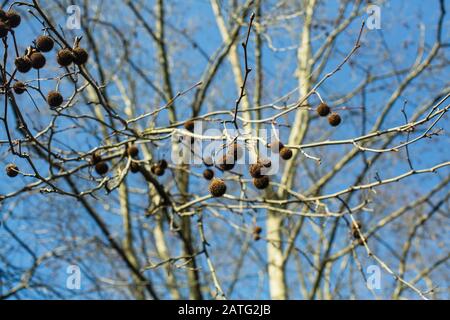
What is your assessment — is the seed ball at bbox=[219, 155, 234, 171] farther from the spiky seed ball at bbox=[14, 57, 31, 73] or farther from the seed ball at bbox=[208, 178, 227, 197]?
the spiky seed ball at bbox=[14, 57, 31, 73]

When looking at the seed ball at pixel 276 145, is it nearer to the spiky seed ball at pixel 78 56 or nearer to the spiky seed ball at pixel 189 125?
the spiky seed ball at pixel 189 125

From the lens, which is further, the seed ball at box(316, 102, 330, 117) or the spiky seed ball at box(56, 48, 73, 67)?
the seed ball at box(316, 102, 330, 117)

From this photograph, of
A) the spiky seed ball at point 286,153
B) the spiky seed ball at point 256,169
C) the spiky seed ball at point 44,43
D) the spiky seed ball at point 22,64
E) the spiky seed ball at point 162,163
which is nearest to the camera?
the spiky seed ball at point 22,64

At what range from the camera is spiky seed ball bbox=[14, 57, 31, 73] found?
2568 mm

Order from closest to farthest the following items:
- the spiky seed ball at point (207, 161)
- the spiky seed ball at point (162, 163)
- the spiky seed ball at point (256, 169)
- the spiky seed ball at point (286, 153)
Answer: the spiky seed ball at point (256, 169) < the spiky seed ball at point (286, 153) < the spiky seed ball at point (207, 161) < the spiky seed ball at point (162, 163)

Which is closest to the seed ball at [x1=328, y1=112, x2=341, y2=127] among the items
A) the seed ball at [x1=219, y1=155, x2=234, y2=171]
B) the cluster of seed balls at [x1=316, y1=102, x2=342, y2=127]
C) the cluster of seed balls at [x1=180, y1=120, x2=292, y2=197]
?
the cluster of seed balls at [x1=316, y1=102, x2=342, y2=127]

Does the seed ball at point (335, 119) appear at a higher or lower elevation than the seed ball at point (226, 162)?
higher

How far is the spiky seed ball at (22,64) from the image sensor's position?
8.43 feet

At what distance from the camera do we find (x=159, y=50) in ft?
25.7

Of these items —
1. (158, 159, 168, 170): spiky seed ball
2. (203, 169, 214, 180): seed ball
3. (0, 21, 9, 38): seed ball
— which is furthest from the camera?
(158, 159, 168, 170): spiky seed ball

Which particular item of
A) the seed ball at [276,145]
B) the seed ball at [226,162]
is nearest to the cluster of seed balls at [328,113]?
the seed ball at [276,145]
